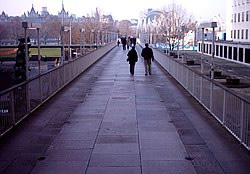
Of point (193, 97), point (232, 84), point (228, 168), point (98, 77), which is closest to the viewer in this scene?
point (228, 168)

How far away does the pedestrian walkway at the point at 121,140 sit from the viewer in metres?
7.04

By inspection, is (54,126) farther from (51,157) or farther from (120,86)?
(120,86)

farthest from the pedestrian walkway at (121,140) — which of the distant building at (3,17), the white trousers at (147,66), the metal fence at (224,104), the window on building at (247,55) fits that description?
the window on building at (247,55)

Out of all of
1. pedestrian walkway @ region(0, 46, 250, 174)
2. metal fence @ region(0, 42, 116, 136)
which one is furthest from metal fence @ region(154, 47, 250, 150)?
metal fence @ region(0, 42, 116, 136)

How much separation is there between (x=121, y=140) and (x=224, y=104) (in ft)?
8.91

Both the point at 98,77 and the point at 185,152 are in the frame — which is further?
the point at 98,77

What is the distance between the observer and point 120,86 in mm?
18828

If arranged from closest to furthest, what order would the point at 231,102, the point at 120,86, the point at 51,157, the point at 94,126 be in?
the point at 51,157 < the point at 231,102 < the point at 94,126 < the point at 120,86

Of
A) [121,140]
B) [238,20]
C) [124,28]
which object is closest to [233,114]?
[121,140]

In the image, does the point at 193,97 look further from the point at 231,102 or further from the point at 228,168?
the point at 228,168

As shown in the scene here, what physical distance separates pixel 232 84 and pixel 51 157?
22.8 meters

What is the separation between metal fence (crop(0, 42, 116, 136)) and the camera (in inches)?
373

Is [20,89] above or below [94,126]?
above

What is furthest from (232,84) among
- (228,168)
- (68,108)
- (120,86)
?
(228,168)
